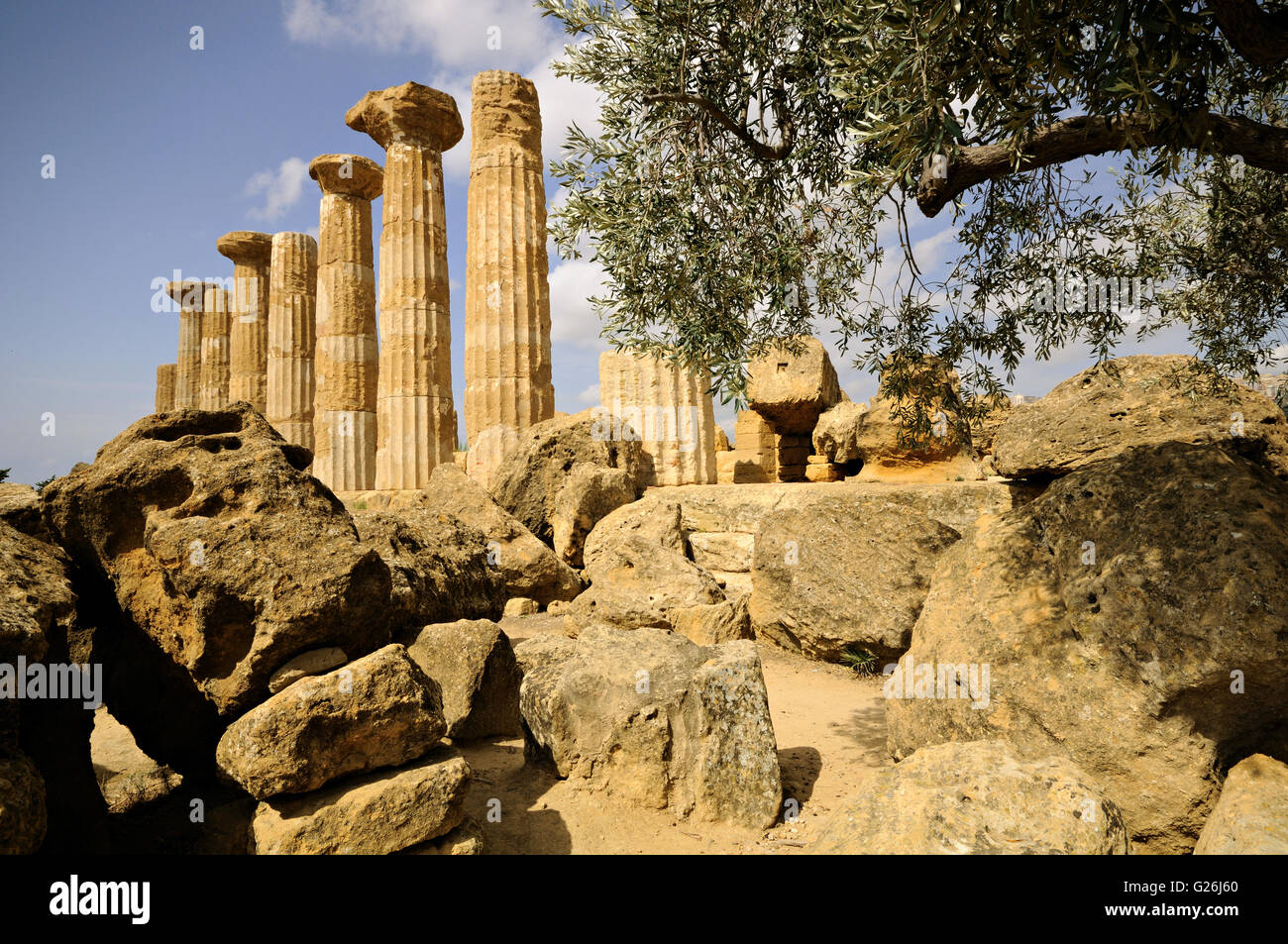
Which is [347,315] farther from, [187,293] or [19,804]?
[19,804]

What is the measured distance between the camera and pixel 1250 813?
2.67 m

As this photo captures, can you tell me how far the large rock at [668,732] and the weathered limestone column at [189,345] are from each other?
73.9ft

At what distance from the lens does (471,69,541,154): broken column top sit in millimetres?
12188

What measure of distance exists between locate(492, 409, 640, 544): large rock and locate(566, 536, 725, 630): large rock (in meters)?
2.92

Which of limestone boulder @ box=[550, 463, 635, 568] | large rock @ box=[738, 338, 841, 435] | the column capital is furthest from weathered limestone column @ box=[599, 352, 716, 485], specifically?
the column capital

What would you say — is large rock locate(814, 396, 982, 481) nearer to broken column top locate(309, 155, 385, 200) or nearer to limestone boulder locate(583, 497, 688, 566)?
limestone boulder locate(583, 497, 688, 566)

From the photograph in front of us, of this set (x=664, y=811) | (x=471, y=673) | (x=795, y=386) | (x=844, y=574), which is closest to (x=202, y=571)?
(x=471, y=673)

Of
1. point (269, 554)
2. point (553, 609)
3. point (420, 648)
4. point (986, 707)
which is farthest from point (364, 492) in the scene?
point (986, 707)

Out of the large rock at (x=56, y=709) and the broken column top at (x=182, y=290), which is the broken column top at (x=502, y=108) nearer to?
the large rock at (x=56, y=709)

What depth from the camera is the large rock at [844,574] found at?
6.20 metres

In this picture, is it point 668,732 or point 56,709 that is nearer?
point 56,709

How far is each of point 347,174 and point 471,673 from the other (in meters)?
14.1

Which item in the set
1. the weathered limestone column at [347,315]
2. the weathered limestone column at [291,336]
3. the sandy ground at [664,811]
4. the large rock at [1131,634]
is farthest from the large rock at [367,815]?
the weathered limestone column at [291,336]
